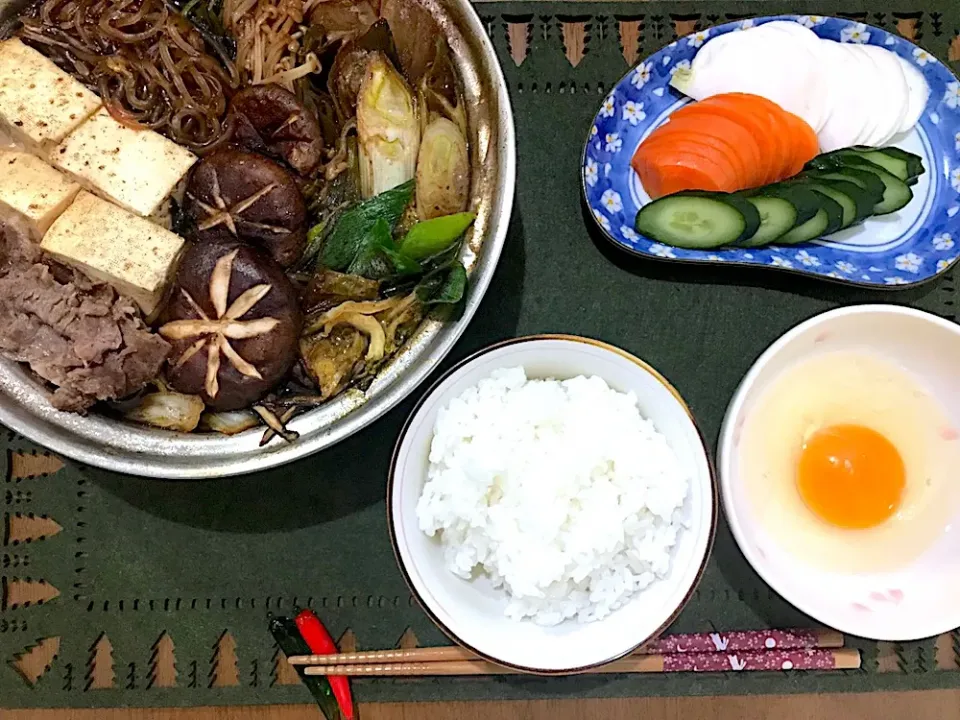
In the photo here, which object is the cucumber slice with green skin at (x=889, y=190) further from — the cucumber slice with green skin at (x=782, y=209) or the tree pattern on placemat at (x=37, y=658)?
the tree pattern on placemat at (x=37, y=658)

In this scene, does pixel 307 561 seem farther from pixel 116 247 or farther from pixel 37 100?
pixel 37 100

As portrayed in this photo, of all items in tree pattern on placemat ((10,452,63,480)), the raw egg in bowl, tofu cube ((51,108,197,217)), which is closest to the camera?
tofu cube ((51,108,197,217))

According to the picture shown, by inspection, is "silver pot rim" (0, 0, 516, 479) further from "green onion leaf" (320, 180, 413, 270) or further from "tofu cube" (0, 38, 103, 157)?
"tofu cube" (0, 38, 103, 157)

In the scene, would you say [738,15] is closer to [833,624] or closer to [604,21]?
[604,21]

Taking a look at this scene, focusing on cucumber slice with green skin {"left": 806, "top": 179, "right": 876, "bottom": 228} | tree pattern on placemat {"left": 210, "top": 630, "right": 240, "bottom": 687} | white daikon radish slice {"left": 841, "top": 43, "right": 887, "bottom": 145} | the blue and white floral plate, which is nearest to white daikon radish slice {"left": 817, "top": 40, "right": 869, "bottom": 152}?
white daikon radish slice {"left": 841, "top": 43, "right": 887, "bottom": 145}

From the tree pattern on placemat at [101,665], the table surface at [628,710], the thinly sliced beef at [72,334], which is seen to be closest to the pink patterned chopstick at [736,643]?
the table surface at [628,710]

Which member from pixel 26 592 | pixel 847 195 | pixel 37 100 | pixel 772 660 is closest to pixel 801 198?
pixel 847 195
